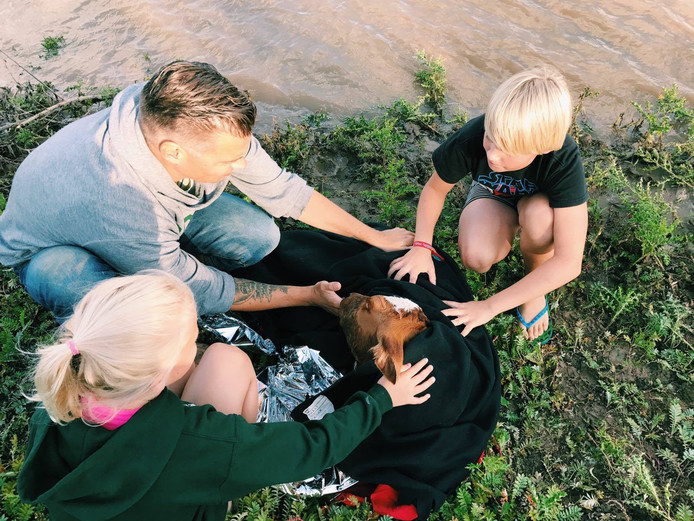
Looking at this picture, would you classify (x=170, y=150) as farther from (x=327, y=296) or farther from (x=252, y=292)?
(x=327, y=296)

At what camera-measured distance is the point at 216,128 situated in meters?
2.60

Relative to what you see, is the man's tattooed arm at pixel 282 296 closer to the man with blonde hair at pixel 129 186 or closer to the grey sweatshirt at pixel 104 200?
the man with blonde hair at pixel 129 186

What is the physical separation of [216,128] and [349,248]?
156 centimetres

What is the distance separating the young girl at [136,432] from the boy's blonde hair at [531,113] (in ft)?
6.09

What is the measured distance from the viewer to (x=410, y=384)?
2.78 meters

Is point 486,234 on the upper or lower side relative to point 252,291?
upper

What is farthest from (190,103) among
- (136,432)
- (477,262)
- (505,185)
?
(477,262)

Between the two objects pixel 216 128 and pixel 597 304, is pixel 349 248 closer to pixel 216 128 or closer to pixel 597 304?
pixel 216 128

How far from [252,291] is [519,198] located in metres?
1.95

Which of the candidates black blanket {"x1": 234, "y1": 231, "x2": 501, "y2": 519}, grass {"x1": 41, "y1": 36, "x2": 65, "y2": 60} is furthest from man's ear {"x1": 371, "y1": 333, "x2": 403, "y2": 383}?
grass {"x1": 41, "y1": 36, "x2": 65, "y2": 60}

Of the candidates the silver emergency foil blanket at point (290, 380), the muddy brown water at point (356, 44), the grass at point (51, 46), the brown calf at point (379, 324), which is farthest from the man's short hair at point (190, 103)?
the grass at point (51, 46)

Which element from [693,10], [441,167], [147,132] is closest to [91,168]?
[147,132]

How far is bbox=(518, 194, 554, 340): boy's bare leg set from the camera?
3.42 m

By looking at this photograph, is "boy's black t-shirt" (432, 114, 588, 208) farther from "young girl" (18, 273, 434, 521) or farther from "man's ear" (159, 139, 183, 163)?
"young girl" (18, 273, 434, 521)
